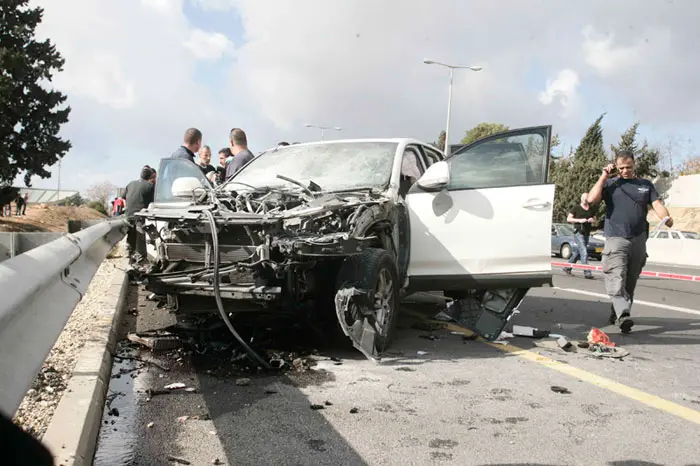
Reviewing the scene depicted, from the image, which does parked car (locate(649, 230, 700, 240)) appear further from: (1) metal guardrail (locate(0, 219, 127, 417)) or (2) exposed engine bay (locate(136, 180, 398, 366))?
(1) metal guardrail (locate(0, 219, 127, 417))

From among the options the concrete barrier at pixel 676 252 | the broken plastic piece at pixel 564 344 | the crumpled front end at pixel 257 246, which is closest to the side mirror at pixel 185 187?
the crumpled front end at pixel 257 246

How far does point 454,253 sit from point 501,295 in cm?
60

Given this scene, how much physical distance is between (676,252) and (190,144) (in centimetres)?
2276

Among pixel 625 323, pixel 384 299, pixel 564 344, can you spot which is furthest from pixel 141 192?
pixel 625 323

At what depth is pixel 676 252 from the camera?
2436 cm

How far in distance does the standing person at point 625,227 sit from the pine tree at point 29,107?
3021cm

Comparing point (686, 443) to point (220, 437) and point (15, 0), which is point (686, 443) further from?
point (15, 0)

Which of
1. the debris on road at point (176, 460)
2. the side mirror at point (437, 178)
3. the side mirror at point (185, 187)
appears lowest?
Answer: the debris on road at point (176, 460)

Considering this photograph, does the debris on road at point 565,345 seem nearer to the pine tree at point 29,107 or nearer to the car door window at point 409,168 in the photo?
the car door window at point 409,168

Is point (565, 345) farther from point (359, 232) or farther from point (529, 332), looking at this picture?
point (359, 232)

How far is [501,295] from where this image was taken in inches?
219

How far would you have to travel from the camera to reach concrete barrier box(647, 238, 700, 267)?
2338cm

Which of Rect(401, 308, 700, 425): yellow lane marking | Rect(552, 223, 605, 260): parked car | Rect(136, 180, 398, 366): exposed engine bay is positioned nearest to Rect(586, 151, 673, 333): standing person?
Rect(401, 308, 700, 425): yellow lane marking

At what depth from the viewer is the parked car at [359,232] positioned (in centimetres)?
423
